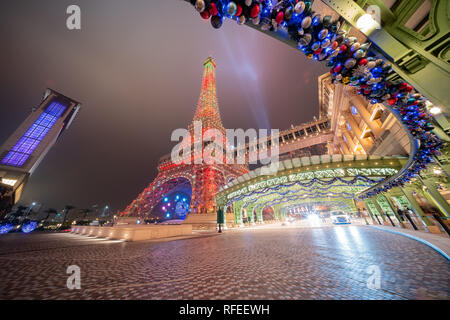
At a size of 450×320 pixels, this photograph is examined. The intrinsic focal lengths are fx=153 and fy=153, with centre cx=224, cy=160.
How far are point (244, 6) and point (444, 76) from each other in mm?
3927

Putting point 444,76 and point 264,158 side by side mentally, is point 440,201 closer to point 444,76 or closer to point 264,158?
point 444,76

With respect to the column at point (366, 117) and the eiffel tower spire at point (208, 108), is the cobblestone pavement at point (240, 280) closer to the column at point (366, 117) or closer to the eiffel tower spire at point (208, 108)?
the column at point (366, 117)

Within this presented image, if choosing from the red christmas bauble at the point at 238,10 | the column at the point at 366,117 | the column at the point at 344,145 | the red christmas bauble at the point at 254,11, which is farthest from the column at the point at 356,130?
the red christmas bauble at the point at 238,10

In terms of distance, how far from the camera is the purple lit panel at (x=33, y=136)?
118ft

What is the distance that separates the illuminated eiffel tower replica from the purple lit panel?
2787cm

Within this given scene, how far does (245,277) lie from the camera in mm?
2717

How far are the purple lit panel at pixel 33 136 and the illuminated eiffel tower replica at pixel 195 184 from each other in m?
27.9

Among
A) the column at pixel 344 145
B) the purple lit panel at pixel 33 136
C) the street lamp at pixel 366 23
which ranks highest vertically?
the purple lit panel at pixel 33 136

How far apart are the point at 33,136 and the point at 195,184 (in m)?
45.4

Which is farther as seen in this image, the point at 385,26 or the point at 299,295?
the point at 385,26

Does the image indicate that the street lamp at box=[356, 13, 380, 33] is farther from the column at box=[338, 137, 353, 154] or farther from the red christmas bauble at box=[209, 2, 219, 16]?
the column at box=[338, 137, 353, 154]

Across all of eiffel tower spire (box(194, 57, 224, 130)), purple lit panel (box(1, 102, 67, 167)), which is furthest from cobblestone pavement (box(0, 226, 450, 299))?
purple lit panel (box(1, 102, 67, 167))

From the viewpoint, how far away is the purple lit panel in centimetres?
3584
